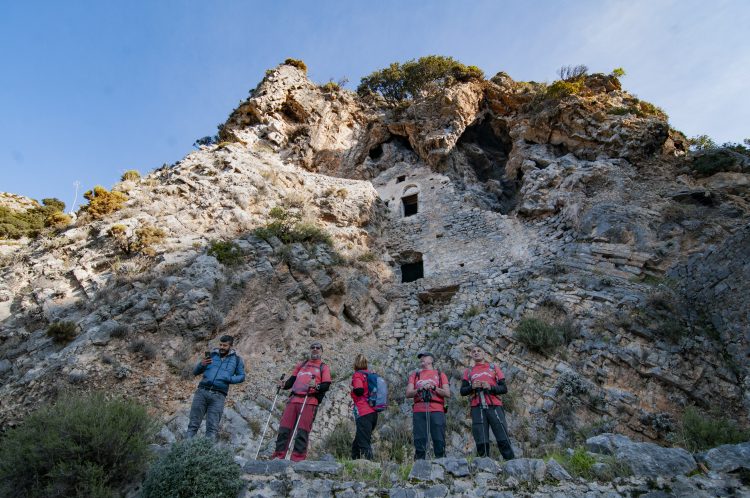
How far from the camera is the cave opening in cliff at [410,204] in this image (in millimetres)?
17141

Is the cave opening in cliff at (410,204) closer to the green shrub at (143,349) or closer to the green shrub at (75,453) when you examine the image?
the green shrub at (143,349)

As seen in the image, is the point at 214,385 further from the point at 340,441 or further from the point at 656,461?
the point at 656,461

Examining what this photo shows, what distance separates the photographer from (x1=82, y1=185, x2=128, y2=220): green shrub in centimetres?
1212

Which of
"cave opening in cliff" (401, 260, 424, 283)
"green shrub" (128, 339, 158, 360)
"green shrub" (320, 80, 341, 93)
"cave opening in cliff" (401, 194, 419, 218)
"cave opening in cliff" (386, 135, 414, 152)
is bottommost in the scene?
"green shrub" (128, 339, 158, 360)

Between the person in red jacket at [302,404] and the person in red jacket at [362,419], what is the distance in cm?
44

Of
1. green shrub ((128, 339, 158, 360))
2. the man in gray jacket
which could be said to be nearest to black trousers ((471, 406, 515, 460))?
the man in gray jacket

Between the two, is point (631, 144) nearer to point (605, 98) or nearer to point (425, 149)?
point (605, 98)

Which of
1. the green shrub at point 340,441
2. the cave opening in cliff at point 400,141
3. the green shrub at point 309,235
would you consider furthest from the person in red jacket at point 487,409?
the cave opening in cliff at point 400,141

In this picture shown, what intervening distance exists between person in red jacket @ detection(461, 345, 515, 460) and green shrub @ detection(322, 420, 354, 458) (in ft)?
7.04

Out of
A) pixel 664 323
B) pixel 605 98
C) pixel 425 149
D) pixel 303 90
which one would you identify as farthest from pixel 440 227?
pixel 303 90

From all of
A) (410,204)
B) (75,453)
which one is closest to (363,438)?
(75,453)

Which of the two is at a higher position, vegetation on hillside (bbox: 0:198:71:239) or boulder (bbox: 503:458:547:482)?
vegetation on hillside (bbox: 0:198:71:239)

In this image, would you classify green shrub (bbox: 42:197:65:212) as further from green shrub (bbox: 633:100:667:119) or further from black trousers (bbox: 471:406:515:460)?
green shrub (bbox: 633:100:667:119)

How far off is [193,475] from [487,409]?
3.88m
